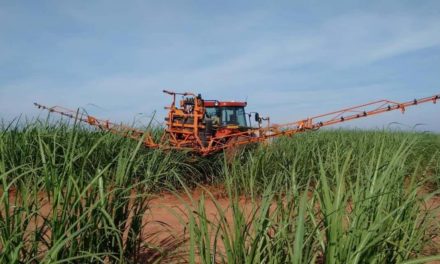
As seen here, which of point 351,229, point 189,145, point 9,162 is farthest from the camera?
point 189,145

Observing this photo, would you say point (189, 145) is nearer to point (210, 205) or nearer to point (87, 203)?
point (210, 205)

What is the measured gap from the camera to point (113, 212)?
2.23m

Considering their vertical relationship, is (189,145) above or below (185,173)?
above

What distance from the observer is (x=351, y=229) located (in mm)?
1851

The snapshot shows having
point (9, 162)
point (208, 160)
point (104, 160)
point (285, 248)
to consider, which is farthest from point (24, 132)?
point (285, 248)

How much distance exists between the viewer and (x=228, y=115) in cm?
926

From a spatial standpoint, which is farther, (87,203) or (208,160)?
(208,160)

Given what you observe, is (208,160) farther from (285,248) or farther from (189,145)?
(285,248)

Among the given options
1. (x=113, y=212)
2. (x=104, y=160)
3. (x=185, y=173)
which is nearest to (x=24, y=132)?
(x=104, y=160)

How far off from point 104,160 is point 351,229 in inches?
190

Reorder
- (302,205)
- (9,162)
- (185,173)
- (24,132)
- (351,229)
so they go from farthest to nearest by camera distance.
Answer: (185,173) < (24,132) < (9,162) < (351,229) < (302,205)

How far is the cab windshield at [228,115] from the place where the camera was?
9.09 meters

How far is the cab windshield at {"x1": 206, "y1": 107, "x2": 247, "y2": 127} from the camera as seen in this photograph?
358 inches

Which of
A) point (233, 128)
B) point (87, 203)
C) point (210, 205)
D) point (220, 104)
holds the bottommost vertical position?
point (210, 205)
